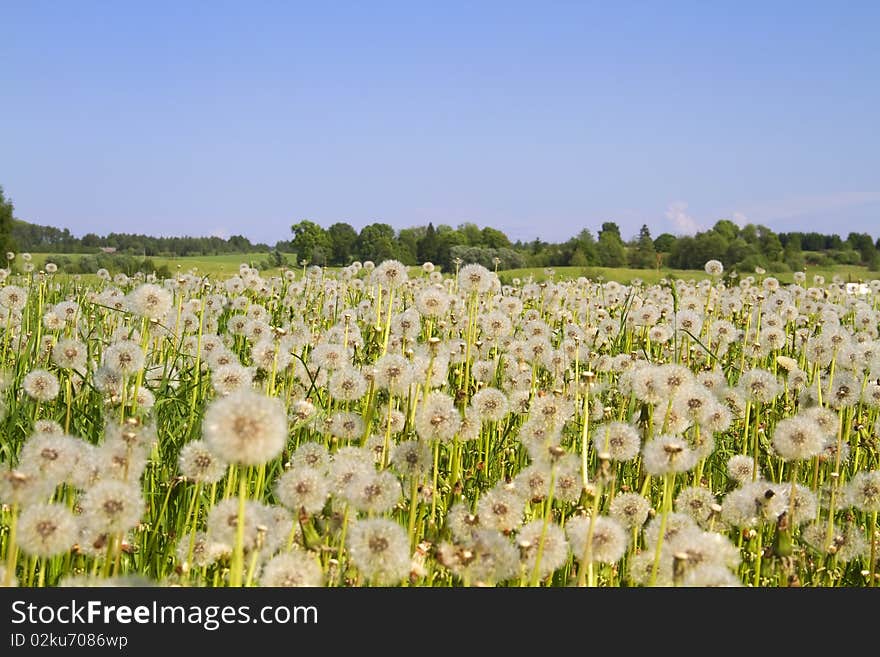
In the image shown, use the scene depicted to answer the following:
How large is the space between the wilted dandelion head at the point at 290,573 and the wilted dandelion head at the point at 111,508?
1.31 feet

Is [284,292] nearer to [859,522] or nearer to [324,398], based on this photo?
[324,398]

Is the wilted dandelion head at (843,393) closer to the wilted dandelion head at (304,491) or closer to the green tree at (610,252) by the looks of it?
the wilted dandelion head at (304,491)

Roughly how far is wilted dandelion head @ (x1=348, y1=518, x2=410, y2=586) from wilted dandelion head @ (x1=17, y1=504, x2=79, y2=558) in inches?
31.0

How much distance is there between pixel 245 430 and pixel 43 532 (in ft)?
2.31

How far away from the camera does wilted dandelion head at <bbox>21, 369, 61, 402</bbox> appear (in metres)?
3.97

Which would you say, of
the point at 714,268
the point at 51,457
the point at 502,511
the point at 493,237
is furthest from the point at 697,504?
the point at 493,237

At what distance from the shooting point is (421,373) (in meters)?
3.66

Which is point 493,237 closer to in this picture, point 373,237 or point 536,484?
point 373,237

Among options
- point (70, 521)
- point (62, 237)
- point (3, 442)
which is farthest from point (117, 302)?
point (62, 237)

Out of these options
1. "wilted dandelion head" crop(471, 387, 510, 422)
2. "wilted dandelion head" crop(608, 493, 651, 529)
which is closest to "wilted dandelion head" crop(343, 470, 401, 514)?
"wilted dandelion head" crop(608, 493, 651, 529)

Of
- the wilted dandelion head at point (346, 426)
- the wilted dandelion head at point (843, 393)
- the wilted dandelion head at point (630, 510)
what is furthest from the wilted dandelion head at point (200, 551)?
the wilted dandelion head at point (843, 393)

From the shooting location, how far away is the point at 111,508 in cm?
225

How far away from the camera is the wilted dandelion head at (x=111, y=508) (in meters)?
2.25

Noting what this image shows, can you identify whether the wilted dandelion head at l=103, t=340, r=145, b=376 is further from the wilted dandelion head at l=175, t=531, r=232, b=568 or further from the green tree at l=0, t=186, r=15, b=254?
the green tree at l=0, t=186, r=15, b=254
